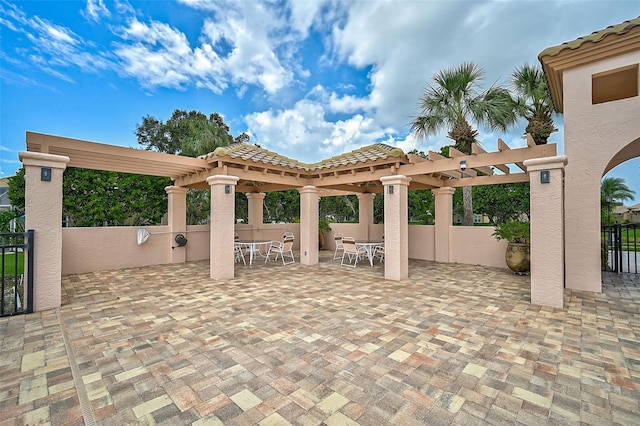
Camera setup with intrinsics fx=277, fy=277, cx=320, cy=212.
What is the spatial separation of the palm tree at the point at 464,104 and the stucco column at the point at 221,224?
29.7 ft

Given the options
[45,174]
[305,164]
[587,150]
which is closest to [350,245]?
[305,164]

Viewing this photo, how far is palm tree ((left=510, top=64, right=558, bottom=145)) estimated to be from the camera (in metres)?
10.5

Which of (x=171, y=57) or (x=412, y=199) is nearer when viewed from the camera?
(x=171, y=57)

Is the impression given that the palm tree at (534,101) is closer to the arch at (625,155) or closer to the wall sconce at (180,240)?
the arch at (625,155)

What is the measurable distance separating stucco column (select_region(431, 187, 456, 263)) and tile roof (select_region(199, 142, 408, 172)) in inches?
163

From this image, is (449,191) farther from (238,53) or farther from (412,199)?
(238,53)

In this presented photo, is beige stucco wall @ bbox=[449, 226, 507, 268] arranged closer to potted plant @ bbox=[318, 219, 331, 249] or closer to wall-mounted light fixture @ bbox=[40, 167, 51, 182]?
potted plant @ bbox=[318, 219, 331, 249]

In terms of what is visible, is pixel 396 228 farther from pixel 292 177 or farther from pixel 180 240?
pixel 180 240

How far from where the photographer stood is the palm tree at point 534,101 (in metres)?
10.5

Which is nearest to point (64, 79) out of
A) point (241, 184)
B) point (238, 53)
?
point (238, 53)

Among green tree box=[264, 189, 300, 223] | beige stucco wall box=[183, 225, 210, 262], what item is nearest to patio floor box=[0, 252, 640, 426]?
beige stucco wall box=[183, 225, 210, 262]

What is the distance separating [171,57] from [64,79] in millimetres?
4805

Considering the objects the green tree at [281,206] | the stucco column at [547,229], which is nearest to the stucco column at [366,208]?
the green tree at [281,206]

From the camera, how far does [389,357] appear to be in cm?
352
